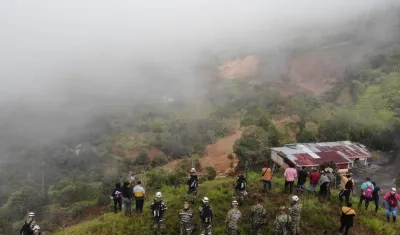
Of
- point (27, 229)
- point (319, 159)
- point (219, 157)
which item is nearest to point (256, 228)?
point (27, 229)

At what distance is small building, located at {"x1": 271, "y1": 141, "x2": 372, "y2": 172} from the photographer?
34469mm

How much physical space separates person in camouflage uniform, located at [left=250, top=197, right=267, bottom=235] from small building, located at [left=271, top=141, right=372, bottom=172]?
21.2 metres

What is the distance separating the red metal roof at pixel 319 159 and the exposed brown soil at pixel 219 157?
9588mm

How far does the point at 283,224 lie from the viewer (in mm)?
12102

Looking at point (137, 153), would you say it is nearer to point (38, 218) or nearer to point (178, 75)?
point (38, 218)

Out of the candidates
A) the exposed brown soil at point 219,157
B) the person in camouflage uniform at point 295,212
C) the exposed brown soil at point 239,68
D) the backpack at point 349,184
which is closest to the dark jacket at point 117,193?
the person in camouflage uniform at point 295,212

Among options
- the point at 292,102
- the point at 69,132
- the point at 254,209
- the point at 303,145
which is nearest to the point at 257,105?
the point at 292,102

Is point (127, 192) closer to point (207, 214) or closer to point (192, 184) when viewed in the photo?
point (192, 184)

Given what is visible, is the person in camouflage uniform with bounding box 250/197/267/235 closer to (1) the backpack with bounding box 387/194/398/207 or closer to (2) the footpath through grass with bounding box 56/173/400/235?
(2) the footpath through grass with bounding box 56/173/400/235

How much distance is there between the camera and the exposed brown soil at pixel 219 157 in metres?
45.0

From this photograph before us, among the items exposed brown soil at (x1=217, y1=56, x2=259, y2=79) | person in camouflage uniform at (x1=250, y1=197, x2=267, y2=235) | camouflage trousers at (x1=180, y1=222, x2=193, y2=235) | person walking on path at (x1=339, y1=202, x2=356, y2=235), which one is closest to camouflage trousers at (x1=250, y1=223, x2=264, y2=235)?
person in camouflage uniform at (x1=250, y1=197, x2=267, y2=235)

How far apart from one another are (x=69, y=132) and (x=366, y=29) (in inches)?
2644

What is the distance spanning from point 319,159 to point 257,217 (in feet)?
79.2

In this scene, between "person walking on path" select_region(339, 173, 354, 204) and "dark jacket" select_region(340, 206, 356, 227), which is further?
"person walking on path" select_region(339, 173, 354, 204)
